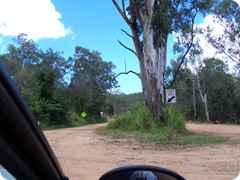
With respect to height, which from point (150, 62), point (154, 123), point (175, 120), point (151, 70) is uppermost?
point (150, 62)

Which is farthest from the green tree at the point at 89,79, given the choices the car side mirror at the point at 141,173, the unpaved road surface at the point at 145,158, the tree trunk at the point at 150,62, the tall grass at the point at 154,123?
the tree trunk at the point at 150,62

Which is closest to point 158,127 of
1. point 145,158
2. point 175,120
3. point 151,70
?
point 175,120

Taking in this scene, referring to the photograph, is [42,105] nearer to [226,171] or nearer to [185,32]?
[226,171]

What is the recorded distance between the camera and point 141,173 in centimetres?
183

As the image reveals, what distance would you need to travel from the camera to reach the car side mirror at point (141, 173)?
1767 mm

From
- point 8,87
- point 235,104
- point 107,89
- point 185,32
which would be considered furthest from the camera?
point 235,104

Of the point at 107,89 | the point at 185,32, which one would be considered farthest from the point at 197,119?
the point at 107,89

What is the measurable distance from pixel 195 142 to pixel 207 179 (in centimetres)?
640

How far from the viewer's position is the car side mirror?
1767 millimetres

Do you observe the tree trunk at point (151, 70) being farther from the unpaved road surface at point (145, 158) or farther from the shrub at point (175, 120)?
the unpaved road surface at point (145, 158)

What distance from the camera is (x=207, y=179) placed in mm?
6695

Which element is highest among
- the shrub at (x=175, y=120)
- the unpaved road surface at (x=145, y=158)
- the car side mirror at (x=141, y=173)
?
the shrub at (x=175, y=120)

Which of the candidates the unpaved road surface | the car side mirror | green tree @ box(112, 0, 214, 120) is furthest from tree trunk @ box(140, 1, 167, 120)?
the car side mirror

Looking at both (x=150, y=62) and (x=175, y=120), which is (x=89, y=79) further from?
(x=150, y=62)
